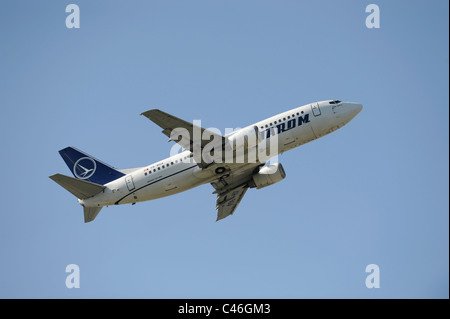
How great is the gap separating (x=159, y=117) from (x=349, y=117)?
16.2 meters

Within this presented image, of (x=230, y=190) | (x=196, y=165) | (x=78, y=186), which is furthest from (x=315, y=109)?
(x=78, y=186)

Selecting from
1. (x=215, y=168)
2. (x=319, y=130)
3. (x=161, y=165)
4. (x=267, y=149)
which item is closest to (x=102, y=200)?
(x=161, y=165)

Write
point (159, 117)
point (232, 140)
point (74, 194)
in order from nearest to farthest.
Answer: point (159, 117) < point (232, 140) < point (74, 194)

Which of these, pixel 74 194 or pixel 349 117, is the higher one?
pixel 349 117

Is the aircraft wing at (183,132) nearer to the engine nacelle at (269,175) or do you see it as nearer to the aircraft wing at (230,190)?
the aircraft wing at (230,190)

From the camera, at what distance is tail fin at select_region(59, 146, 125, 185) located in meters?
53.4

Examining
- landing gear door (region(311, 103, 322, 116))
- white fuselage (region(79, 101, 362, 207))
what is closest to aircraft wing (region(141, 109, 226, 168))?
white fuselage (region(79, 101, 362, 207))

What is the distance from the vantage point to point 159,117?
45719mm

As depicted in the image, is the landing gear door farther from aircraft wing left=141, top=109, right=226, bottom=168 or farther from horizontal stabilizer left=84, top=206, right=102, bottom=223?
horizontal stabilizer left=84, top=206, right=102, bottom=223

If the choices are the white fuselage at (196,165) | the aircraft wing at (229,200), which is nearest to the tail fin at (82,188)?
the white fuselage at (196,165)

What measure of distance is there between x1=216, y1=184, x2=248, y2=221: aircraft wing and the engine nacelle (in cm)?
229

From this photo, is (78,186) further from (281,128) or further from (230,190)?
(281,128)

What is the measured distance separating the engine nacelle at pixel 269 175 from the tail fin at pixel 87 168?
1209 cm

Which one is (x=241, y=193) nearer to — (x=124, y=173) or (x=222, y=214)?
(x=222, y=214)
